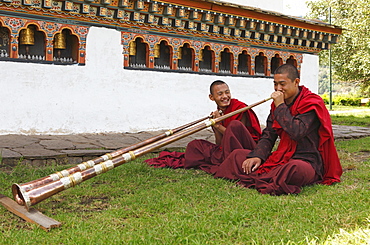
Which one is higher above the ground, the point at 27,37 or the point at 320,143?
the point at 27,37

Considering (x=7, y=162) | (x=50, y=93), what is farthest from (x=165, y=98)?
(x=7, y=162)

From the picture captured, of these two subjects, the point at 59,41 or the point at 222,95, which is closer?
the point at 222,95

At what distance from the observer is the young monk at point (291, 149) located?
353cm

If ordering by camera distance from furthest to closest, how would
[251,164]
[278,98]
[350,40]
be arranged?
[350,40] < [251,164] < [278,98]

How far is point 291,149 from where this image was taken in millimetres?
3797

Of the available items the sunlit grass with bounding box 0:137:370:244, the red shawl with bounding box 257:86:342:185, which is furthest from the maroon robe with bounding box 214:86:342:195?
the sunlit grass with bounding box 0:137:370:244

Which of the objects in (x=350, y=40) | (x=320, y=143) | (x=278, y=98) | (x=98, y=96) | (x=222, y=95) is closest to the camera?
(x=278, y=98)

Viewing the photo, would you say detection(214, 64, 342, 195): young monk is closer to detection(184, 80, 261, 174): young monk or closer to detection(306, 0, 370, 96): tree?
detection(184, 80, 261, 174): young monk

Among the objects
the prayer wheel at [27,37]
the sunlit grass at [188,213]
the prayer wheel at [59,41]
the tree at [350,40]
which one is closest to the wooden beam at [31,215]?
the sunlit grass at [188,213]

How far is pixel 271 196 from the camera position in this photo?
336 centimetres

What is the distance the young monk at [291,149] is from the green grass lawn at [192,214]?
139 mm

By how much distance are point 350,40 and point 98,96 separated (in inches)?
Result: 715

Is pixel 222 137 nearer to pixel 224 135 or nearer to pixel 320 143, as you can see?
pixel 224 135

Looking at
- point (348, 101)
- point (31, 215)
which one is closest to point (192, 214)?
point (31, 215)
